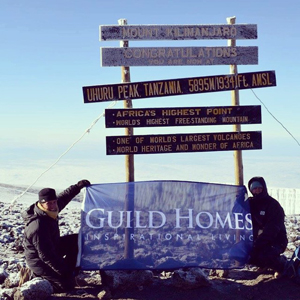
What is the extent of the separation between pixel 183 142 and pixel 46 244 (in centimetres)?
301

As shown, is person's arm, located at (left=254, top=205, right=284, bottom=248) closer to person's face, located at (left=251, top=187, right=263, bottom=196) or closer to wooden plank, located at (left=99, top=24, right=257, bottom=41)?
person's face, located at (left=251, top=187, right=263, bottom=196)

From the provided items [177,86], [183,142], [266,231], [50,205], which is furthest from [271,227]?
[50,205]

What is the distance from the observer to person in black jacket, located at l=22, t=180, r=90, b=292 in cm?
710

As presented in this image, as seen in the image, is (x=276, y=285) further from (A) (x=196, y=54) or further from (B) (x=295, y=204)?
(B) (x=295, y=204)

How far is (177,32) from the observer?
882cm

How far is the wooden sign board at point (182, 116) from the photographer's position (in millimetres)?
8547

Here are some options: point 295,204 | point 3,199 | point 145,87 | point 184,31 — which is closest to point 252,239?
point 145,87

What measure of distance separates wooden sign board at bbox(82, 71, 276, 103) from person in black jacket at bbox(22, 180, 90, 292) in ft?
6.88

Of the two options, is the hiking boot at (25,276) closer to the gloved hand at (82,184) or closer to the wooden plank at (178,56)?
the gloved hand at (82,184)

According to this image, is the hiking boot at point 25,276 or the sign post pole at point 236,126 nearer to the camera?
the hiking boot at point 25,276

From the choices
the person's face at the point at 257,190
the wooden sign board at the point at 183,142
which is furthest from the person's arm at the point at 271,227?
the wooden sign board at the point at 183,142

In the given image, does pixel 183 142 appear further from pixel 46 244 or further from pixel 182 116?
pixel 46 244

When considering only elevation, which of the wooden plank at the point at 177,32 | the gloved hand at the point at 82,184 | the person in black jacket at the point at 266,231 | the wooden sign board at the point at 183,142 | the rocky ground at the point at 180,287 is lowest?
the rocky ground at the point at 180,287

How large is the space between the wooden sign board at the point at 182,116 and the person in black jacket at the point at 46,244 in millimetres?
1919
